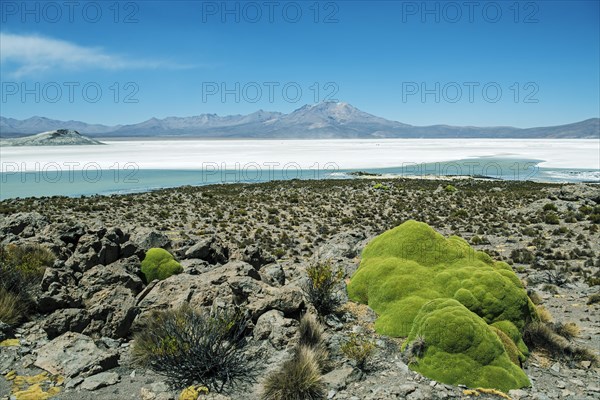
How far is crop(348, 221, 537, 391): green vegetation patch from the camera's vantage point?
5406 millimetres

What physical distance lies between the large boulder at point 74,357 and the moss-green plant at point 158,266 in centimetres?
309

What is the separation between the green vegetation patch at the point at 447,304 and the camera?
17.7ft

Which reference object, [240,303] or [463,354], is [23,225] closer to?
[240,303]

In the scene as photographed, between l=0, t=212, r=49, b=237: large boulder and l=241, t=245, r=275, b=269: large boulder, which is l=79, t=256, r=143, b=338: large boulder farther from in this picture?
l=0, t=212, r=49, b=237: large boulder

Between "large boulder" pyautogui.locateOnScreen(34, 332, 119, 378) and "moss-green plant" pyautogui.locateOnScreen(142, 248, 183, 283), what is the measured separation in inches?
122

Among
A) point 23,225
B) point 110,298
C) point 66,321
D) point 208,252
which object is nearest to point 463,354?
point 110,298

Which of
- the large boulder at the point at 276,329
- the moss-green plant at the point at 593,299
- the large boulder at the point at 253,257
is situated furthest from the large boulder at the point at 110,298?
the moss-green plant at the point at 593,299

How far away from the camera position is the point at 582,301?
10469 millimetres

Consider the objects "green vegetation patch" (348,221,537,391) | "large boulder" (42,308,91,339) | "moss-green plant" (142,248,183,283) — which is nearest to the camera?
"green vegetation patch" (348,221,537,391)

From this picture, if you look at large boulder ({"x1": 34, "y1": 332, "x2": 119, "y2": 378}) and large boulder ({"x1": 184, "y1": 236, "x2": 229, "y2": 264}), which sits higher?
large boulder ({"x1": 184, "y1": 236, "x2": 229, "y2": 264})

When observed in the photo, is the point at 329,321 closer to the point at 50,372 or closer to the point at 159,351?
the point at 159,351

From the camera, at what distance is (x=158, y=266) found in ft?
29.0

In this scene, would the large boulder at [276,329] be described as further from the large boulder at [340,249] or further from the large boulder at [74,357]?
the large boulder at [340,249]

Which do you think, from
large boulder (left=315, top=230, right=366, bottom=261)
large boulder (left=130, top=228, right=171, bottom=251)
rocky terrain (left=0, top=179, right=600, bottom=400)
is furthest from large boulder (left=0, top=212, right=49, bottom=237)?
large boulder (left=315, top=230, right=366, bottom=261)
